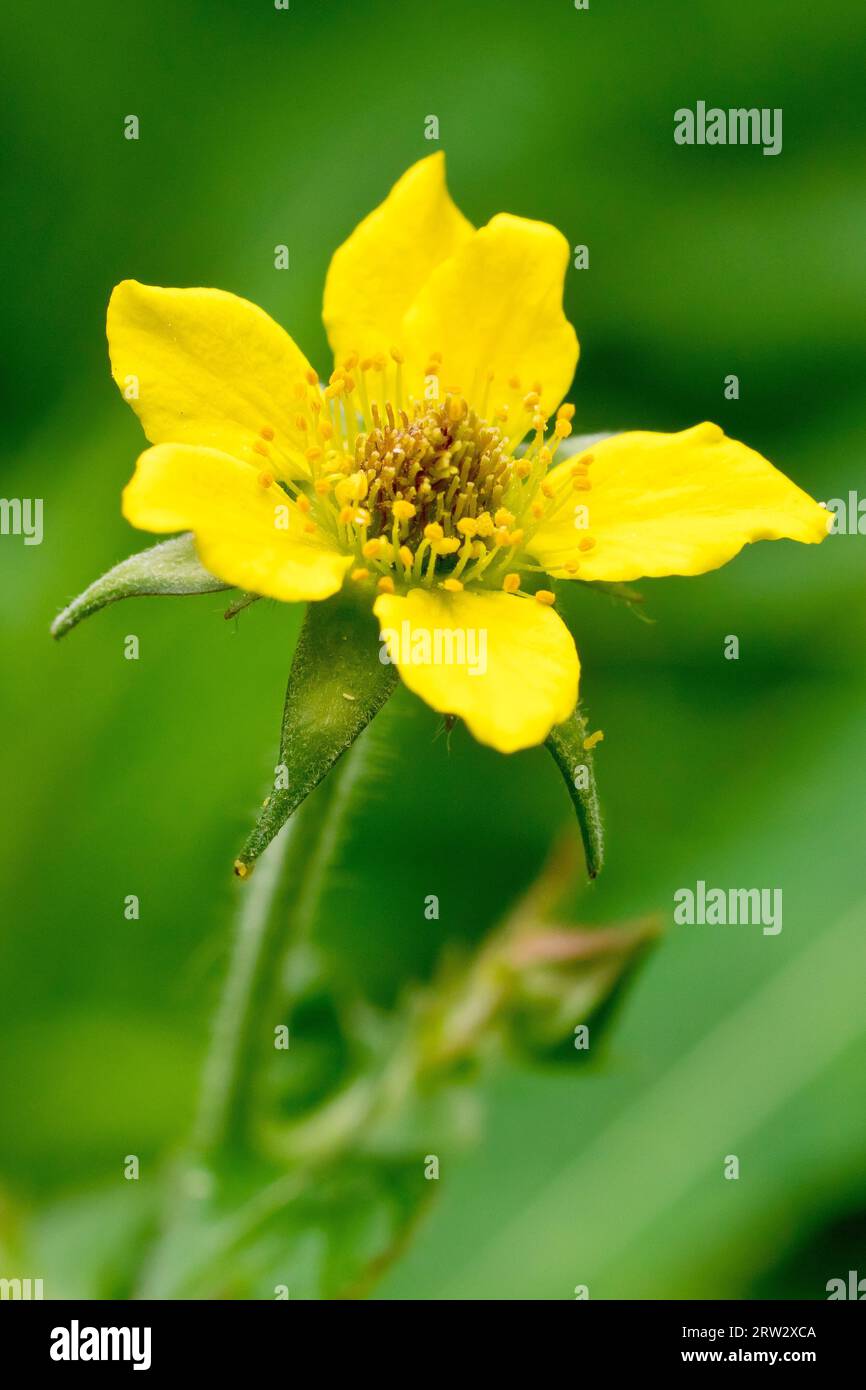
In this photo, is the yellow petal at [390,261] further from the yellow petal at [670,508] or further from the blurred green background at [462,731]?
the blurred green background at [462,731]

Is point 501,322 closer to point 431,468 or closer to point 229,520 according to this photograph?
point 431,468

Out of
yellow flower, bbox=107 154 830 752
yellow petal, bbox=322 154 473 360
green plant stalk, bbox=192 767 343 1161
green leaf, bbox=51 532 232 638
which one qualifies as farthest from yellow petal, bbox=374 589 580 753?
yellow petal, bbox=322 154 473 360

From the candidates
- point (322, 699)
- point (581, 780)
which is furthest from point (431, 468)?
point (581, 780)

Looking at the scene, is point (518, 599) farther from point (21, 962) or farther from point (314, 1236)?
point (21, 962)

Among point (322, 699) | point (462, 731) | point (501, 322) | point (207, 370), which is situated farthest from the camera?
point (462, 731)

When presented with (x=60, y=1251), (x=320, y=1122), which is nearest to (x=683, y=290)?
(x=320, y=1122)

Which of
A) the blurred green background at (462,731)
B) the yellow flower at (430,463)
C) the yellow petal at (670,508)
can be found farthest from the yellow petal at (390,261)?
the blurred green background at (462,731)
